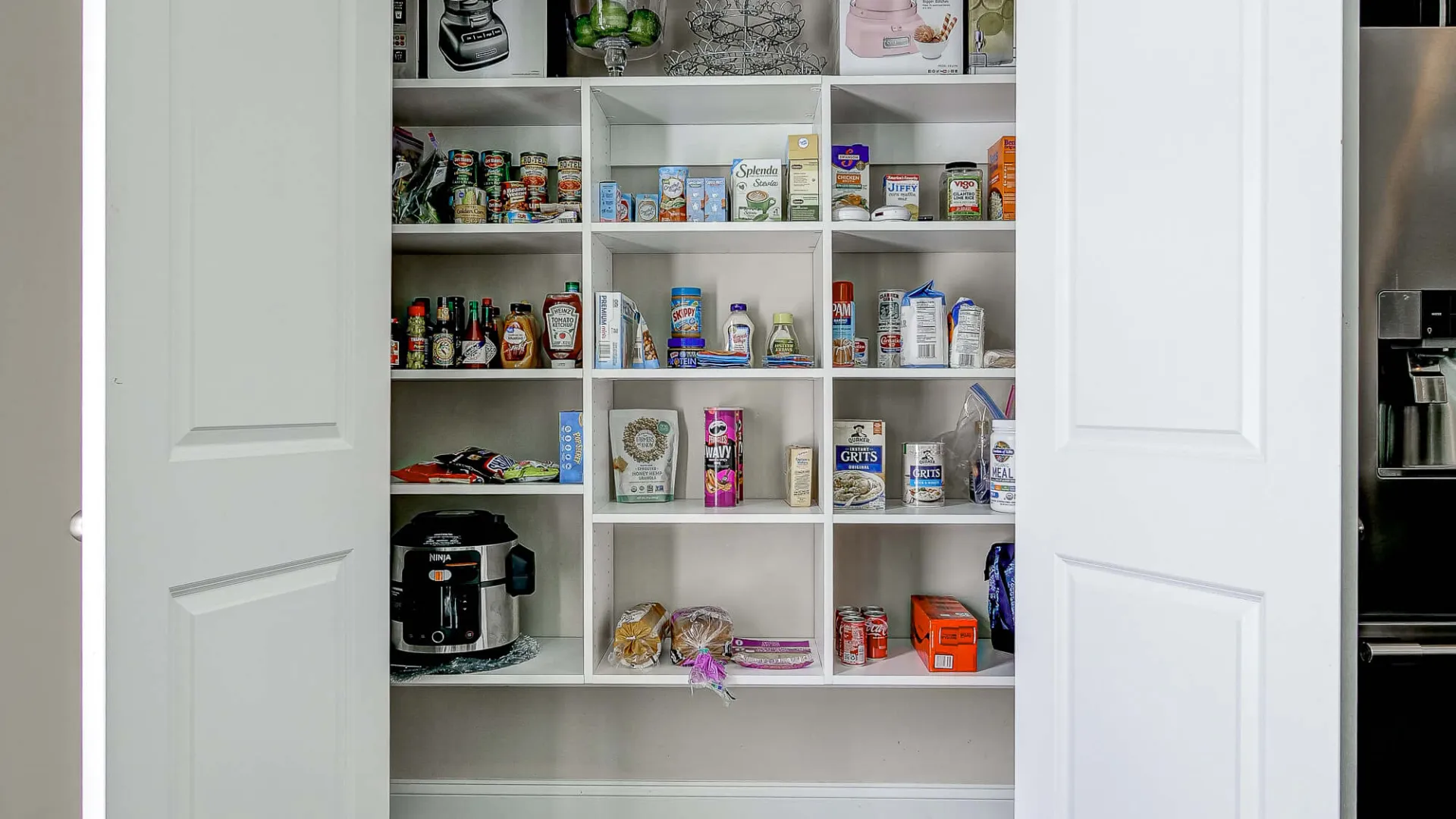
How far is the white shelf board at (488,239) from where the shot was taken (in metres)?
1.63

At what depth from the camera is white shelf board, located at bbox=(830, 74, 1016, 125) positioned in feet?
5.27

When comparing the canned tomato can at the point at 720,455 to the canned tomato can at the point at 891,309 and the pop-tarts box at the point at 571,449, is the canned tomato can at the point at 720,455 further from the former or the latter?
the canned tomato can at the point at 891,309

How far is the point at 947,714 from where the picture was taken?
1907 mm

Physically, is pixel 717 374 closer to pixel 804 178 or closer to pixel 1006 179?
pixel 804 178

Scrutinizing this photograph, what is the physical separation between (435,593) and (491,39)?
1.21 metres

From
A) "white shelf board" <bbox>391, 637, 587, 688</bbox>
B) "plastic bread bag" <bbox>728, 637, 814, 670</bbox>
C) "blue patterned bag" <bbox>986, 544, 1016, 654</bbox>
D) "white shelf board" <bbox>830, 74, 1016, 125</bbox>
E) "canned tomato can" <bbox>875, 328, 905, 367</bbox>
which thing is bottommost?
"white shelf board" <bbox>391, 637, 587, 688</bbox>

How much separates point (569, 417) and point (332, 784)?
79cm

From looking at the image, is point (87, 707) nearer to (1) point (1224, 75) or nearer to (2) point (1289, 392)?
(2) point (1289, 392)

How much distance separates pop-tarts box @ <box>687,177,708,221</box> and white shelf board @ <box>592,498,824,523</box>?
0.65 metres

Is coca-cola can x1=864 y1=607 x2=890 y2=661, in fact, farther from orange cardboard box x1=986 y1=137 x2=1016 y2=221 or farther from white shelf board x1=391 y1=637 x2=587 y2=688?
orange cardboard box x1=986 y1=137 x2=1016 y2=221

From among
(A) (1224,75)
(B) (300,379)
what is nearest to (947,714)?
(A) (1224,75)

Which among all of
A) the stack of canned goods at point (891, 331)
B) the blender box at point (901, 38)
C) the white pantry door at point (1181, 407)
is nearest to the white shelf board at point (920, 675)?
the white pantry door at point (1181, 407)
